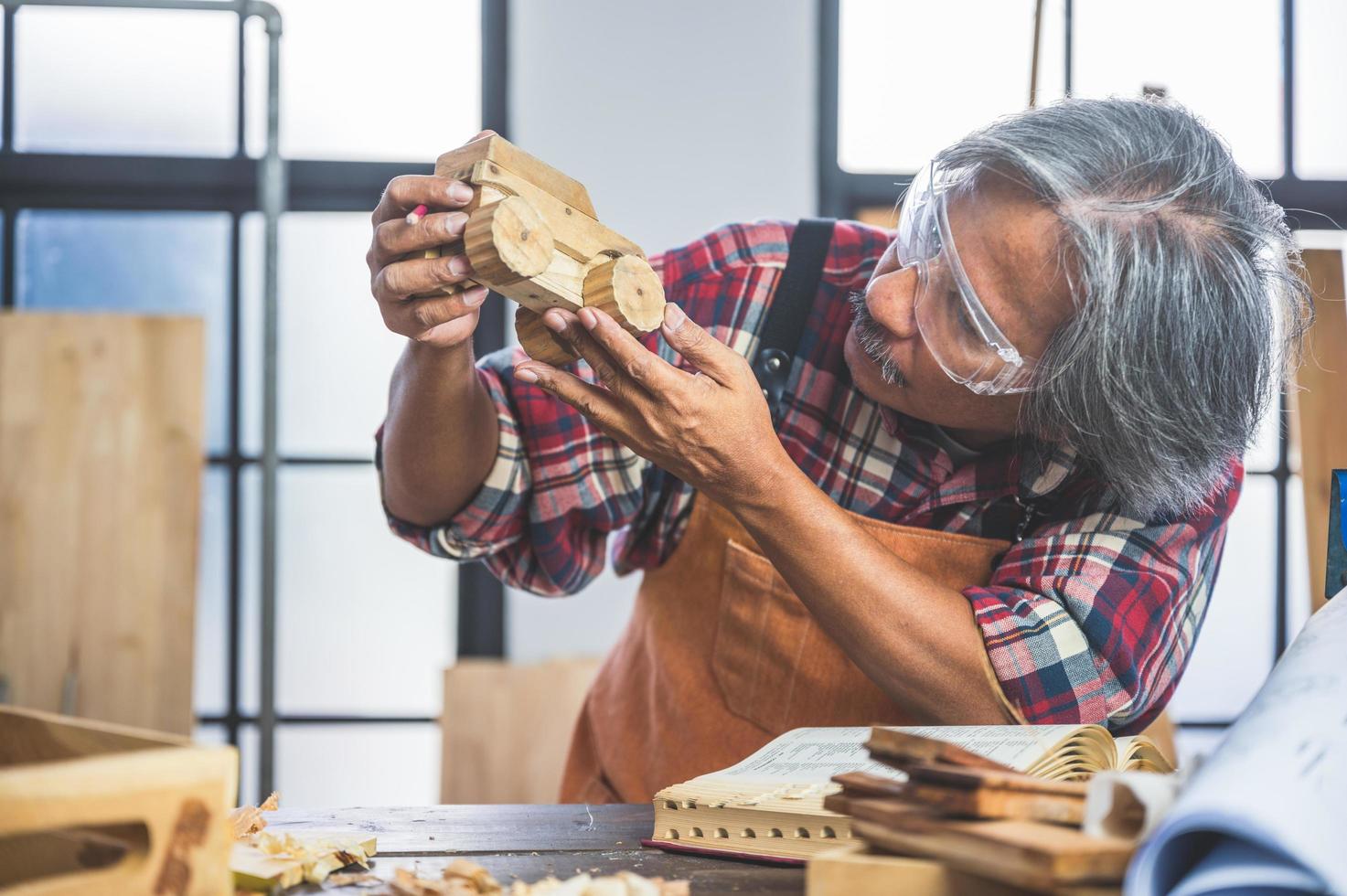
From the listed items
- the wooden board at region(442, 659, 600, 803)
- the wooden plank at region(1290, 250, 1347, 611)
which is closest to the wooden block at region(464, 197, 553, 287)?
the wooden plank at region(1290, 250, 1347, 611)

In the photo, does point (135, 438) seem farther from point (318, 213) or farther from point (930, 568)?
point (930, 568)

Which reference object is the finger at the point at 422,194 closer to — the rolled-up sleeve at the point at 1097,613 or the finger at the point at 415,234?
the finger at the point at 415,234

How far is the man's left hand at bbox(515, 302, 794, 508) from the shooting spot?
968 millimetres

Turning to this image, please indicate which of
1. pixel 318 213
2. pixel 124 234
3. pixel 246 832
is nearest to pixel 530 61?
pixel 318 213

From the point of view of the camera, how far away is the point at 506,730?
254cm

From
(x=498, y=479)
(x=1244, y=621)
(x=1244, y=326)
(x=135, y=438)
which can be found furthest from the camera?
(x=1244, y=621)

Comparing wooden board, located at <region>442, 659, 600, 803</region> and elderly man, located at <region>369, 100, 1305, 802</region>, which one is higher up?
elderly man, located at <region>369, 100, 1305, 802</region>

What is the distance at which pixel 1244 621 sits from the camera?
2904 millimetres

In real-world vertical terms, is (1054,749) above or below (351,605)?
above

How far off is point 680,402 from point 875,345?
279 mm

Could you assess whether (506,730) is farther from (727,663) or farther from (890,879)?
(890,879)

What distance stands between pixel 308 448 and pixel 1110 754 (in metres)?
2.31

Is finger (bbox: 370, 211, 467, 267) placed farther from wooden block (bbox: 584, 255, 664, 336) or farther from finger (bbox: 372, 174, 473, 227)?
wooden block (bbox: 584, 255, 664, 336)

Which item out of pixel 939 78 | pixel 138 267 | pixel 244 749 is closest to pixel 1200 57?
pixel 939 78
